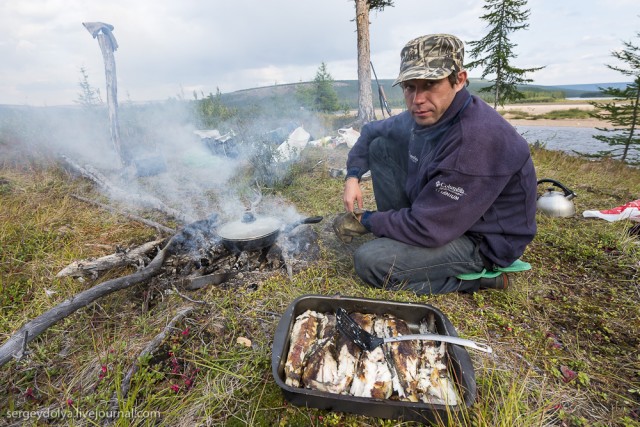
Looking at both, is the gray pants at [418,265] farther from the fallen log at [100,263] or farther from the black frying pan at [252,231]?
the fallen log at [100,263]

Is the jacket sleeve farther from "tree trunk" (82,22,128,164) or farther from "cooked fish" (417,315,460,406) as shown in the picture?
"tree trunk" (82,22,128,164)

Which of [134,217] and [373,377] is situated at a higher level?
[134,217]

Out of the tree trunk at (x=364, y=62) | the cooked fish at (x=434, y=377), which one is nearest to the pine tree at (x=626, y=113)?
the tree trunk at (x=364, y=62)

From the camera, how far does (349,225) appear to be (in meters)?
2.44

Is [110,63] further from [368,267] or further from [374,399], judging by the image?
[374,399]

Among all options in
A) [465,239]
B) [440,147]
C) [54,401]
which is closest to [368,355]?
[465,239]

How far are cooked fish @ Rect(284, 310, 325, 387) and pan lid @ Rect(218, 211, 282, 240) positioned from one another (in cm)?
121

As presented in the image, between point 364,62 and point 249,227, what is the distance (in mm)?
7723

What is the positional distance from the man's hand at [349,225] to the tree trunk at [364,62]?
7.56 m

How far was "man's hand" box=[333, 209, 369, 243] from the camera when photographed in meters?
2.40

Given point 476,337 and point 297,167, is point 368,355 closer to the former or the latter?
point 476,337

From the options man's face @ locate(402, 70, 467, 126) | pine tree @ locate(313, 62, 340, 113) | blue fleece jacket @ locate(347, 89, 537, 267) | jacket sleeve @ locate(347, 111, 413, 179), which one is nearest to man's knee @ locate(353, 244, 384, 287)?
blue fleece jacket @ locate(347, 89, 537, 267)

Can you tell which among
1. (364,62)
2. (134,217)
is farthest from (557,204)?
(364,62)

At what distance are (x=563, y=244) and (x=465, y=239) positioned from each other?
5.78ft
